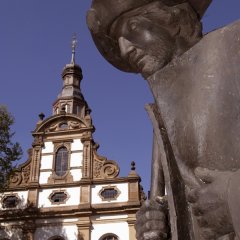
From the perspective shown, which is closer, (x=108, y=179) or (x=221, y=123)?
(x=221, y=123)

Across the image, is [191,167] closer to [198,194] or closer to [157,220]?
[198,194]

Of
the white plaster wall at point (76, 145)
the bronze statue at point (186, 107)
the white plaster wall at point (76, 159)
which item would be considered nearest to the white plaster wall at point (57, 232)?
the white plaster wall at point (76, 159)

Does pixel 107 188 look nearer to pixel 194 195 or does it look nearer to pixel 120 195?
pixel 120 195

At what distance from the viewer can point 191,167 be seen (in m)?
1.47

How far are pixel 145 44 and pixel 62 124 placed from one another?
19960mm

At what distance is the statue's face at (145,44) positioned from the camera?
66.5 inches

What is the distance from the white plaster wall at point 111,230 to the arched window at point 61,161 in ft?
11.2

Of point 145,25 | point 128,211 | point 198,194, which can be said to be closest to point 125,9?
point 145,25

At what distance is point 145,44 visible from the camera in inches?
67.9

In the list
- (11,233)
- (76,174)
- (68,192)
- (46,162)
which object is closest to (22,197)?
(11,233)

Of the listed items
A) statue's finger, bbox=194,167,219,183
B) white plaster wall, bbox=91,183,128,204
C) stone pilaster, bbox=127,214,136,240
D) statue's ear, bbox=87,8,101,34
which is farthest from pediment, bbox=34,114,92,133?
statue's finger, bbox=194,167,219,183

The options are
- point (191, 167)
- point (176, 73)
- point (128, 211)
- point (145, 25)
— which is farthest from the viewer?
point (128, 211)

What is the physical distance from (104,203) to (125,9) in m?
17.5

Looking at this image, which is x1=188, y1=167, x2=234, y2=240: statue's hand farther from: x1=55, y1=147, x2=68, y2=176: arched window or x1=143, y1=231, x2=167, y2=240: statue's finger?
x1=55, y1=147, x2=68, y2=176: arched window
